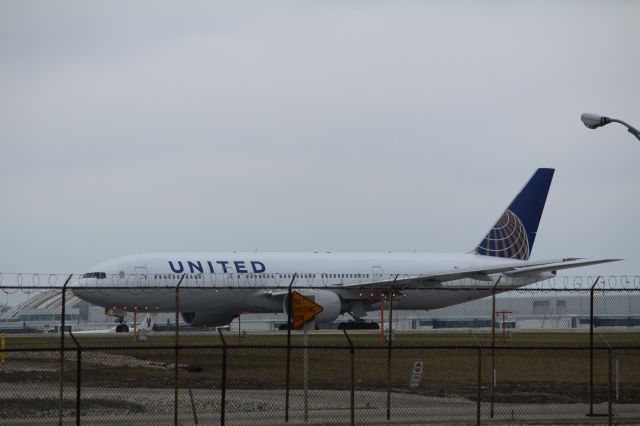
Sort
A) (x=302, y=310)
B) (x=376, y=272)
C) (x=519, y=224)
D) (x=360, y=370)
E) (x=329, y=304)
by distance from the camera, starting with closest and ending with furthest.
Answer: (x=302, y=310)
(x=360, y=370)
(x=329, y=304)
(x=376, y=272)
(x=519, y=224)

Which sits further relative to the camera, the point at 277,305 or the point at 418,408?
the point at 277,305

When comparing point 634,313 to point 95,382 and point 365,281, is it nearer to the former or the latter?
point 365,281

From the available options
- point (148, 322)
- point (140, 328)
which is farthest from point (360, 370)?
point (148, 322)

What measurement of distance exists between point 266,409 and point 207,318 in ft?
99.5

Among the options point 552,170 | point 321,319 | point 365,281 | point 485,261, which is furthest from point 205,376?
point 552,170

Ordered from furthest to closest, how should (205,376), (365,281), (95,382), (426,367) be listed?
(365,281) → (426,367) → (205,376) → (95,382)

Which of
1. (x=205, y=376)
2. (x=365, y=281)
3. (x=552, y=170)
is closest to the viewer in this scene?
(x=205, y=376)

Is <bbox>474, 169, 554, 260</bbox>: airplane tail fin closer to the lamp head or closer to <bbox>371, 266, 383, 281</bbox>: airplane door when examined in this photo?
<bbox>371, 266, 383, 281</bbox>: airplane door

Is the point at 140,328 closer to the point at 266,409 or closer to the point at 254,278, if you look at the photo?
the point at 254,278

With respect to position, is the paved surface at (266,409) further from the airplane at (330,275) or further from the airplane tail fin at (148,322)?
the airplane tail fin at (148,322)

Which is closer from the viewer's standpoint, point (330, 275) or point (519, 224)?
point (330, 275)

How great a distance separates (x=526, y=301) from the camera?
67.6m

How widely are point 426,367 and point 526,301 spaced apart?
37.1m

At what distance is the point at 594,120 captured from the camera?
77.2 feet
